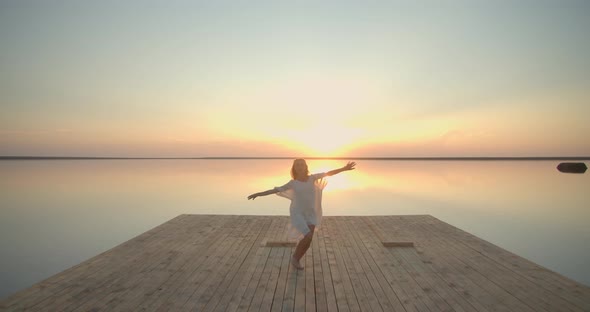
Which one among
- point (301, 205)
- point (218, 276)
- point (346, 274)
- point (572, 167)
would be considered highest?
point (301, 205)

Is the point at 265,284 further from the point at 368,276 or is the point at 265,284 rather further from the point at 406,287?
the point at 406,287

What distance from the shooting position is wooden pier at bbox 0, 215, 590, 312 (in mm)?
5121

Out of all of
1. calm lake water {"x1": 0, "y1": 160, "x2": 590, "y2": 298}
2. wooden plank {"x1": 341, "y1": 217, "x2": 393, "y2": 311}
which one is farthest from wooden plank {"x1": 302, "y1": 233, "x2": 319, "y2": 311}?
calm lake water {"x1": 0, "y1": 160, "x2": 590, "y2": 298}

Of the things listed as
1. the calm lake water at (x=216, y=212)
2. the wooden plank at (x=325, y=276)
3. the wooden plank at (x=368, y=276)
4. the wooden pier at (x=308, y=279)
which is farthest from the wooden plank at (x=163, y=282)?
the calm lake water at (x=216, y=212)

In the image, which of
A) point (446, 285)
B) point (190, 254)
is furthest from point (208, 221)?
Result: point (446, 285)

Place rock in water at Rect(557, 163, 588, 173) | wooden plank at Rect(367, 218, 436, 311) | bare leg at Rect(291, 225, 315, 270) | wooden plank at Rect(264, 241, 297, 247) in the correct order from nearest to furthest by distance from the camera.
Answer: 1. wooden plank at Rect(367, 218, 436, 311)
2. bare leg at Rect(291, 225, 315, 270)
3. wooden plank at Rect(264, 241, 297, 247)
4. rock in water at Rect(557, 163, 588, 173)

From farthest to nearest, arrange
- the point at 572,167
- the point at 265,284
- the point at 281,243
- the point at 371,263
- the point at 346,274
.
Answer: the point at 572,167, the point at 281,243, the point at 371,263, the point at 346,274, the point at 265,284

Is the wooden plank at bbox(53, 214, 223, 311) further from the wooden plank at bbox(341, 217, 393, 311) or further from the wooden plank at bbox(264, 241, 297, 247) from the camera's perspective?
the wooden plank at bbox(341, 217, 393, 311)

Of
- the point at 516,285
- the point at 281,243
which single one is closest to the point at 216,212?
the point at 281,243

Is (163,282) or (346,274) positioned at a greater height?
(163,282)

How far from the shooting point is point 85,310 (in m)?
4.91

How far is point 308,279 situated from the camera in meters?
6.17

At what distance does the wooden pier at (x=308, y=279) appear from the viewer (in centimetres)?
512

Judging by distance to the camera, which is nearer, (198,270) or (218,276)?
(218,276)
